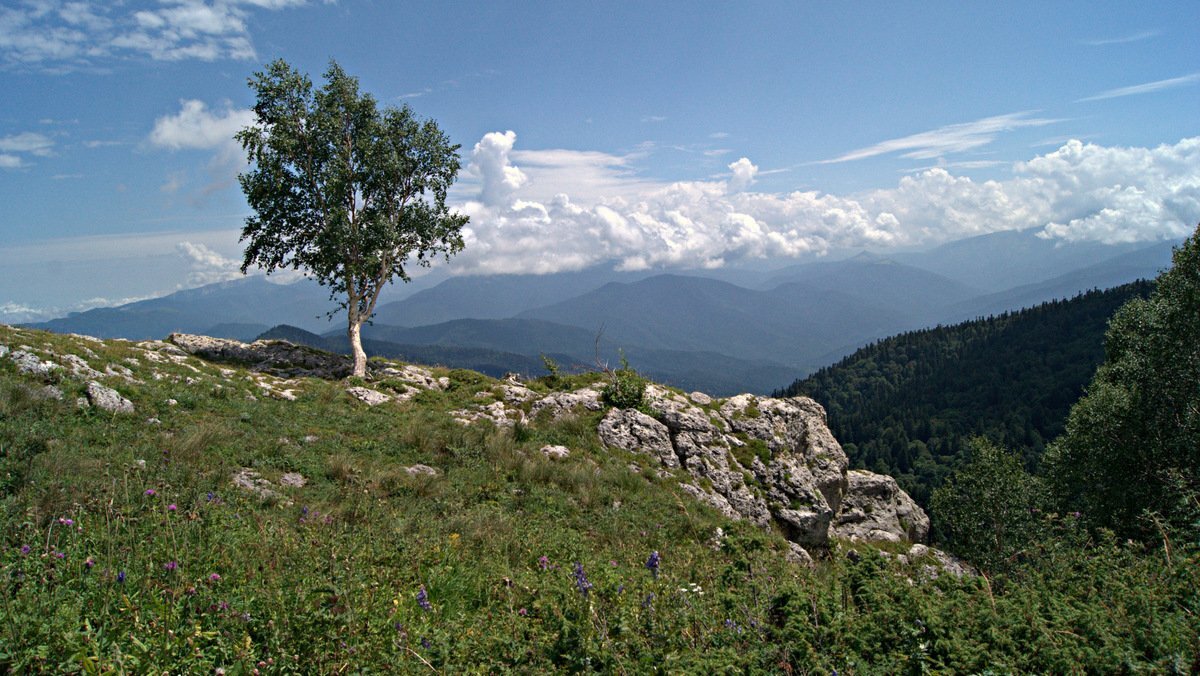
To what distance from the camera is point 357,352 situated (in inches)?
986

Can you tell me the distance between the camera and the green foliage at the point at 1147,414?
2208 cm

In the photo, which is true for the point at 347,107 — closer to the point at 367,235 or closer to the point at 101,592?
the point at 367,235

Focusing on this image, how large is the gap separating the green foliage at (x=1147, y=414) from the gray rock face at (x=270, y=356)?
35.0 m

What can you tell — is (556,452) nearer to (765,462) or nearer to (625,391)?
(625,391)

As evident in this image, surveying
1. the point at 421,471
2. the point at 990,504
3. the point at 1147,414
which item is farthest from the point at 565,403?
the point at 990,504

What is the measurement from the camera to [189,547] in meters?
5.44

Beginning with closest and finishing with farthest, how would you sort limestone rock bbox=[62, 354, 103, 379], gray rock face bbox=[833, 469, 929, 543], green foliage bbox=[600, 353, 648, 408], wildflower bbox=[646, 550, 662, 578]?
wildflower bbox=[646, 550, 662, 578] < limestone rock bbox=[62, 354, 103, 379] < green foliage bbox=[600, 353, 648, 408] < gray rock face bbox=[833, 469, 929, 543]

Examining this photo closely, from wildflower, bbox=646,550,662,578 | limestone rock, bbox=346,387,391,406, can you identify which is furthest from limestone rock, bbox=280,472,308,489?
limestone rock, bbox=346,387,391,406

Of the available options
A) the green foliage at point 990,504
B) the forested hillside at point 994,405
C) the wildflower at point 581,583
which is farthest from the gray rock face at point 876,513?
the forested hillside at point 994,405

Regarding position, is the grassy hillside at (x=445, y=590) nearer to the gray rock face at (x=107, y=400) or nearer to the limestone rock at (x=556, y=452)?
the gray rock face at (x=107, y=400)

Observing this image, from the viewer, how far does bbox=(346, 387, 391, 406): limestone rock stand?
19556 millimetres

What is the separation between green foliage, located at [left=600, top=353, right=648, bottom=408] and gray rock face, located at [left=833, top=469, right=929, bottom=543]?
30.8 ft

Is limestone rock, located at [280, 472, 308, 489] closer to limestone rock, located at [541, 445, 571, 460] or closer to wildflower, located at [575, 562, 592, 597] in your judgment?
limestone rock, located at [541, 445, 571, 460]

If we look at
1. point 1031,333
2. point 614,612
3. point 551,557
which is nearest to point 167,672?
point 614,612
